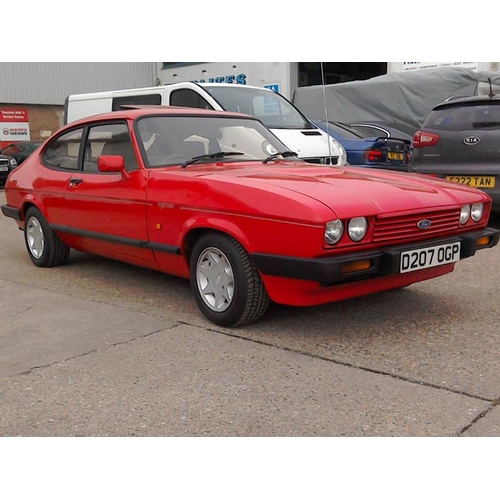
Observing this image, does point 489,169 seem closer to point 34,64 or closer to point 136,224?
point 136,224

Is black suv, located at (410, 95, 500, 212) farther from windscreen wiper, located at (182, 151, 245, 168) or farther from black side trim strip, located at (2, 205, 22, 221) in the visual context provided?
black side trim strip, located at (2, 205, 22, 221)

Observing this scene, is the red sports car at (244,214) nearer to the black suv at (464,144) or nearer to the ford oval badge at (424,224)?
the ford oval badge at (424,224)

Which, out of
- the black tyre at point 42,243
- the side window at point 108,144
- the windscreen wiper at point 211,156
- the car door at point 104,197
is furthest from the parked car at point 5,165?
the windscreen wiper at point 211,156

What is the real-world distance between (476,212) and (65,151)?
3621mm

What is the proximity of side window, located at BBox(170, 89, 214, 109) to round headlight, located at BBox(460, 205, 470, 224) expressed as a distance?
5198mm

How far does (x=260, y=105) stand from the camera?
8.89 m

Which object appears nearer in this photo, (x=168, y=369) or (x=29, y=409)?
(x=29, y=409)

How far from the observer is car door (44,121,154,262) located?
178 inches

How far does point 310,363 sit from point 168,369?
771 mm

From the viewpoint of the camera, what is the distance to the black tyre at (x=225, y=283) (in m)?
3.71

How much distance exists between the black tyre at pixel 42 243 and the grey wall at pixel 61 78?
22006 mm

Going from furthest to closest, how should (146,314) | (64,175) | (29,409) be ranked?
(64,175), (146,314), (29,409)

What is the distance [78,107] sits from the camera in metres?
10.8

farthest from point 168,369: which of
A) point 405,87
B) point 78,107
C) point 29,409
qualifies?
point 405,87
